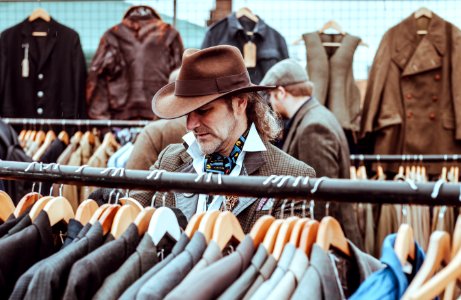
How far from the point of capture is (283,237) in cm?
163

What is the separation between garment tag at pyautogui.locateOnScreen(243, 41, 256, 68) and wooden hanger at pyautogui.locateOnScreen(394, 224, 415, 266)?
3.39 metres

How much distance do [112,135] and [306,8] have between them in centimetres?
164

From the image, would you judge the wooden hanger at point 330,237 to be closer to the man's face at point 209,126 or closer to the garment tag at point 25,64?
the man's face at point 209,126

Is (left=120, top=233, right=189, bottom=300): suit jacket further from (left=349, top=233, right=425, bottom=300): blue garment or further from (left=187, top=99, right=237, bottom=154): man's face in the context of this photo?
(left=187, top=99, right=237, bottom=154): man's face

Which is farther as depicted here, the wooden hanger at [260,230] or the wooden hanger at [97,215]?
the wooden hanger at [97,215]

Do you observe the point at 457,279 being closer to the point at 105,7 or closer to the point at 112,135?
the point at 112,135

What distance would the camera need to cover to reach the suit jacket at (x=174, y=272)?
1409mm

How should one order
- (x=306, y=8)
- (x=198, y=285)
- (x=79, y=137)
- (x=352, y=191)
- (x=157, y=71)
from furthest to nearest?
1. (x=306, y=8)
2. (x=157, y=71)
3. (x=79, y=137)
4. (x=352, y=191)
5. (x=198, y=285)

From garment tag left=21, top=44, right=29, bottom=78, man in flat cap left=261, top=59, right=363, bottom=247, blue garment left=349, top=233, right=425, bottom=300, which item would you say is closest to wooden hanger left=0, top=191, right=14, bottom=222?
blue garment left=349, top=233, right=425, bottom=300

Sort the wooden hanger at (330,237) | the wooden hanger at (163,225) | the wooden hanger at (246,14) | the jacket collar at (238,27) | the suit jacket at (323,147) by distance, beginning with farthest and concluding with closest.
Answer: the wooden hanger at (246,14)
the jacket collar at (238,27)
the suit jacket at (323,147)
the wooden hanger at (163,225)
the wooden hanger at (330,237)

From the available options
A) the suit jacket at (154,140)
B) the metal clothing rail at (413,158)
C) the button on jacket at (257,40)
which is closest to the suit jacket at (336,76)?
the button on jacket at (257,40)

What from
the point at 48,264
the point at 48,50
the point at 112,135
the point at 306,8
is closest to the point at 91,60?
the point at 48,50

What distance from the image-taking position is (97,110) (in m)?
5.00

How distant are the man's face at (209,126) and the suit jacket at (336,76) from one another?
225 cm
